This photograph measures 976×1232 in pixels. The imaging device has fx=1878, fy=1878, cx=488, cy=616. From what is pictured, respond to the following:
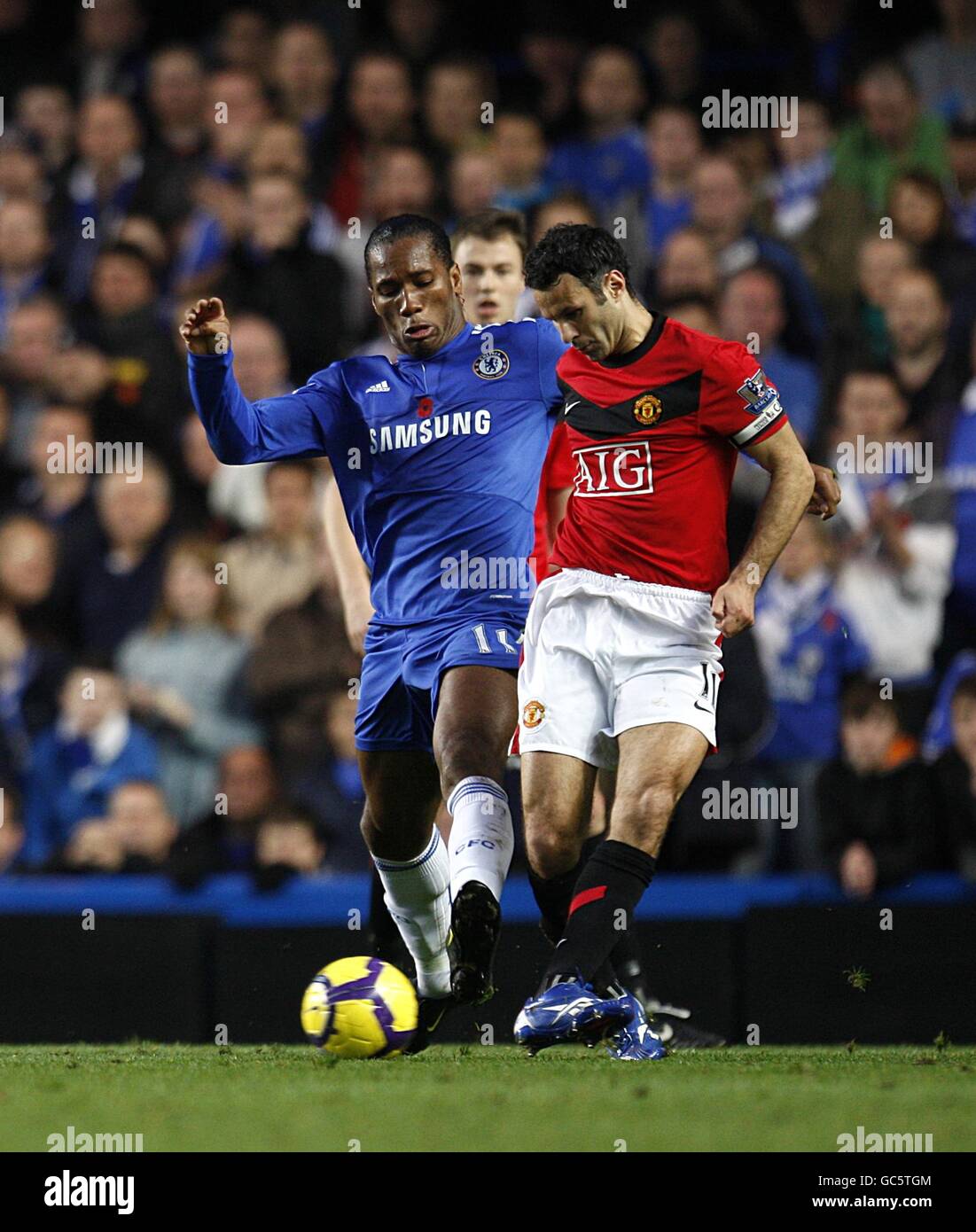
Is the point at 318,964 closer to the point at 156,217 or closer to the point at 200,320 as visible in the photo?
the point at 200,320

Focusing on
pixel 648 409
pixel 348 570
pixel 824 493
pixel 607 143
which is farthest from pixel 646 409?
pixel 607 143

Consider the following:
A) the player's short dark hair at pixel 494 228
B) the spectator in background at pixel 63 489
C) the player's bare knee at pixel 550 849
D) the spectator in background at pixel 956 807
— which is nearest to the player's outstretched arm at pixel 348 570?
the player's short dark hair at pixel 494 228

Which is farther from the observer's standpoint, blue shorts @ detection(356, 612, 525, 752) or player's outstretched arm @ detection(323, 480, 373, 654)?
player's outstretched arm @ detection(323, 480, 373, 654)

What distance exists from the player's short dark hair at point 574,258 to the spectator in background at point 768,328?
3.75m

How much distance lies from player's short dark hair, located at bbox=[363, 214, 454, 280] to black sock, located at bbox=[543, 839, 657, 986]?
6.11ft

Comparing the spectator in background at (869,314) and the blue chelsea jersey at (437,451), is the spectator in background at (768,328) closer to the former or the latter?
the spectator in background at (869,314)

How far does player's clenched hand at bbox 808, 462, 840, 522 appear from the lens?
5.26 meters

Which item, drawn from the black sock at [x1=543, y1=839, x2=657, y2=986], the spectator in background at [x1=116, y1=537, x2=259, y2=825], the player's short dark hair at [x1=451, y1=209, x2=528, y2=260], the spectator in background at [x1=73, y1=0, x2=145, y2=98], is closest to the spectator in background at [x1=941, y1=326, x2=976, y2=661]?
the player's short dark hair at [x1=451, y1=209, x2=528, y2=260]

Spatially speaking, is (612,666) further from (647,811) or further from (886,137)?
(886,137)

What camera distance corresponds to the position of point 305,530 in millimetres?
8969

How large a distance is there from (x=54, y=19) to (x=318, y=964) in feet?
23.0

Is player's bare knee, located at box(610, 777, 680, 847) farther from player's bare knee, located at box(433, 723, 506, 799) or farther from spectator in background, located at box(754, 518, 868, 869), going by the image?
spectator in background, located at box(754, 518, 868, 869)

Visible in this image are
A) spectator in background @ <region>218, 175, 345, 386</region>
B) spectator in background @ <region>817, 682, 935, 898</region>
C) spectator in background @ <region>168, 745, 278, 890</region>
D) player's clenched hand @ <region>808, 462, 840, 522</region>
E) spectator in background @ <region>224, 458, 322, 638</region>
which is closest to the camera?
player's clenched hand @ <region>808, 462, 840, 522</region>
